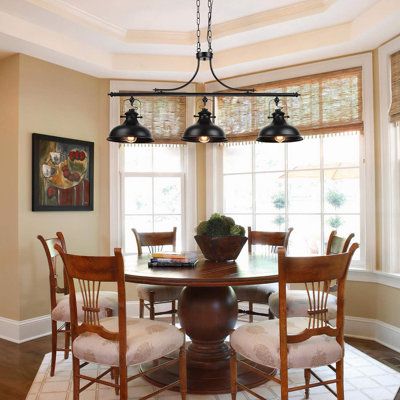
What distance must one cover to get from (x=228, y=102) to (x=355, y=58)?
4.49 ft

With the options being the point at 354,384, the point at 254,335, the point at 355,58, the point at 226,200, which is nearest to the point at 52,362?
the point at 254,335

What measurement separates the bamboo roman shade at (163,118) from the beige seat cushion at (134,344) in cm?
266

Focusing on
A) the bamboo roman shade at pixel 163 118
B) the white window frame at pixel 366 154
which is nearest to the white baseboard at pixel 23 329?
the bamboo roman shade at pixel 163 118

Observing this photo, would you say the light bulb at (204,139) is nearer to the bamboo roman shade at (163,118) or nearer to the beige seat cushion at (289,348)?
the beige seat cushion at (289,348)

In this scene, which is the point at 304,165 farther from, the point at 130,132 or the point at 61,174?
the point at 61,174

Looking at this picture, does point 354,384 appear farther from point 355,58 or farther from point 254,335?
point 355,58

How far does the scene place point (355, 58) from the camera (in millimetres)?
3875

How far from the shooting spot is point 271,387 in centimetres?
275

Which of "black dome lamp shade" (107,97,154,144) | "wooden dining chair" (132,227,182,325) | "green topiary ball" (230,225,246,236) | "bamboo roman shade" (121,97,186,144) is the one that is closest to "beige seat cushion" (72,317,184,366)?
"green topiary ball" (230,225,246,236)

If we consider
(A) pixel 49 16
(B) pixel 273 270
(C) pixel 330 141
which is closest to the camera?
(B) pixel 273 270

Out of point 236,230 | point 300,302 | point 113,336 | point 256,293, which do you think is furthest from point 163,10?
point 113,336

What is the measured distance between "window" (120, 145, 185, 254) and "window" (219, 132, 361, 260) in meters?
0.53

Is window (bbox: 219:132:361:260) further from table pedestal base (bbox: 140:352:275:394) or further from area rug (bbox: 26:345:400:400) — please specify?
table pedestal base (bbox: 140:352:275:394)

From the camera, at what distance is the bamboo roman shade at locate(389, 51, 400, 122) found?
11.5ft
